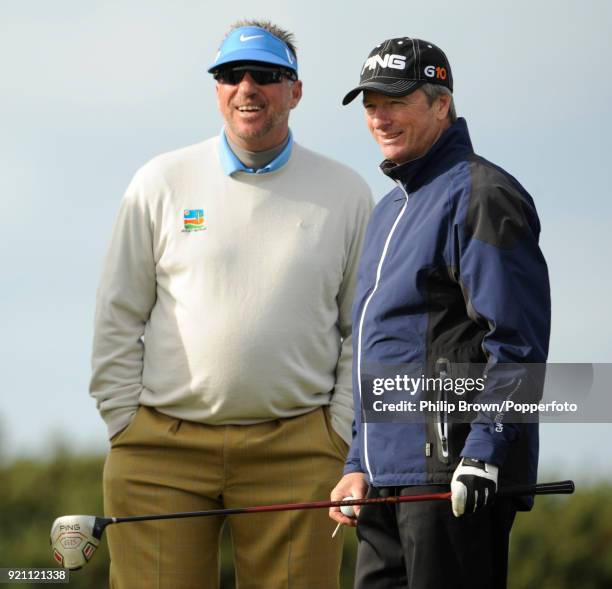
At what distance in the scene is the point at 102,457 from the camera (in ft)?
23.7

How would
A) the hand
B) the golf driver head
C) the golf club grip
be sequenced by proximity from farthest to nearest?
the golf driver head
the hand
the golf club grip

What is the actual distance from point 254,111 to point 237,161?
20 centimetres

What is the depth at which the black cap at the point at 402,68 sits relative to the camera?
371 centimetres

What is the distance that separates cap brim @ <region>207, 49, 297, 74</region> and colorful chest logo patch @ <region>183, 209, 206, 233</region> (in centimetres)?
55

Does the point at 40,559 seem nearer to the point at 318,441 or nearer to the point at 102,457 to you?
the point at 102,457

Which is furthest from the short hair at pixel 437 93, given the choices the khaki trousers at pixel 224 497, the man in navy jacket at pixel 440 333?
the khaki trousers at pixel 224 497

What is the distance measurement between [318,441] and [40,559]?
9.27ft

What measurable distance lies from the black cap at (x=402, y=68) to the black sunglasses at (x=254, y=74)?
83 cm

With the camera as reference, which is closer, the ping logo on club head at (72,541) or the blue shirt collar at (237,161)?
the ping logo on club head at (72,541)

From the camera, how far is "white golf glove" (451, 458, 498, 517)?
3225 millimetres

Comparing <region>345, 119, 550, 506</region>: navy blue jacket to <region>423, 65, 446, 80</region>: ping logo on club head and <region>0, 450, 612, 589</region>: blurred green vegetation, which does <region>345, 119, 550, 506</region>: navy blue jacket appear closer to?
<region>423, 65, 446, 80</region>: ping logo on club head

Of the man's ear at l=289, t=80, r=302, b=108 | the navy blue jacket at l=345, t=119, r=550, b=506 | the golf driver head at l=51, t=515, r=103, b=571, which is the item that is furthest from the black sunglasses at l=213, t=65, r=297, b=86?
the golf driver head at l=51, t=515, r=103, b=571

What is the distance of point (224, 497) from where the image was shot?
457 cm

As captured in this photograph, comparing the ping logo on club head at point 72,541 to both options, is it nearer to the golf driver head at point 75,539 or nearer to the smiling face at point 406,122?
the golf driver head at point 75,539
